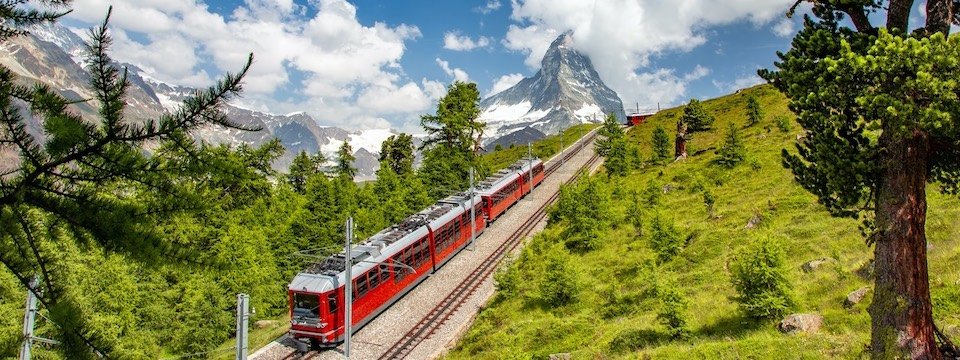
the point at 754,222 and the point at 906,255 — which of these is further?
the point at 754,222

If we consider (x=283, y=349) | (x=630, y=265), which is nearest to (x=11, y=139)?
(x=283, y=349)

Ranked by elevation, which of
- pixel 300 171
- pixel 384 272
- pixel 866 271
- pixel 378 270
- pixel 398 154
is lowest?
pixel 384 272

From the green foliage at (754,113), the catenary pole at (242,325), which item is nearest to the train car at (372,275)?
the catenary pole at (242,325)

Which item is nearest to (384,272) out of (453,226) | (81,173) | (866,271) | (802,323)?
(453,226)

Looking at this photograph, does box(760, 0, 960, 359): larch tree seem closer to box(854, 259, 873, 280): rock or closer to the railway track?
box(854, 259, 873, 280): rock

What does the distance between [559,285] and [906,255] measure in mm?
15619

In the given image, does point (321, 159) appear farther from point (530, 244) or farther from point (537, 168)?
point (530, 244)

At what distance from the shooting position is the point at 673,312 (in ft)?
49.1

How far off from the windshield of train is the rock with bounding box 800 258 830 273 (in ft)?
57.0

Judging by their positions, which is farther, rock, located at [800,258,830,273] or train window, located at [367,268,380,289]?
train window, located at [367,268,380,289]

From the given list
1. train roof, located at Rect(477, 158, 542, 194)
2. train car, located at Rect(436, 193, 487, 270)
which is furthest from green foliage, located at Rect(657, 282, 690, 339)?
train roof, located at Rect(477, 158, 542, 194)

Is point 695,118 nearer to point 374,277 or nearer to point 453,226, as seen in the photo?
point 453,226

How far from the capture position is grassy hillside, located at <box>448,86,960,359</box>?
1246 centimetres

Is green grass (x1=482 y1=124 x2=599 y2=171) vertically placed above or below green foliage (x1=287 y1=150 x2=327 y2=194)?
above
